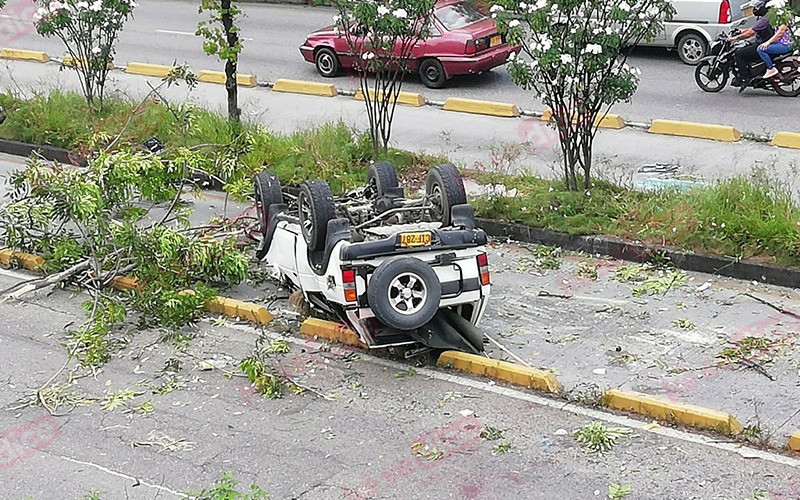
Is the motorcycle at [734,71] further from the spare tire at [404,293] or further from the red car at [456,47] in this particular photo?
the spare tire at [404,293]

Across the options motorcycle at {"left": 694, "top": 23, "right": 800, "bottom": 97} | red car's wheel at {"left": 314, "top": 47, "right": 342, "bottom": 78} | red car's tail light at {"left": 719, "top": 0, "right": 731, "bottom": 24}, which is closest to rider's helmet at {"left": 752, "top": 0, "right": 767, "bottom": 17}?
motorcycle at {"left": 694, "top": 23, "right": 800, "bottom": 97}

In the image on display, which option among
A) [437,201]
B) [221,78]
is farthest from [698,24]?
[437,201]

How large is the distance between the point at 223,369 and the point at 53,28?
351 inches

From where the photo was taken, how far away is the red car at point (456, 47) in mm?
18844

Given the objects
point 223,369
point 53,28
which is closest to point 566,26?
point 223,369

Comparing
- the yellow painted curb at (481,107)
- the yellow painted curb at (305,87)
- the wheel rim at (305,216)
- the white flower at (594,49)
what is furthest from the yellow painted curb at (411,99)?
the wheel rim at (305,216)

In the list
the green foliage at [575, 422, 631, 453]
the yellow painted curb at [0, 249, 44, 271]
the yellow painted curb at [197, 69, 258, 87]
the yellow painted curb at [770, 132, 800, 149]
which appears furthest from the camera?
the yellow painted curb at [197, 69, 258, 87]

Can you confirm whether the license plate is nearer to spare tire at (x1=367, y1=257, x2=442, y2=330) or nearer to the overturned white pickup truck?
the overturned white pickup truck

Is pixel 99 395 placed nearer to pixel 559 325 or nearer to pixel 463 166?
pixel 559 325

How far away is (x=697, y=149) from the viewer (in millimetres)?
14688

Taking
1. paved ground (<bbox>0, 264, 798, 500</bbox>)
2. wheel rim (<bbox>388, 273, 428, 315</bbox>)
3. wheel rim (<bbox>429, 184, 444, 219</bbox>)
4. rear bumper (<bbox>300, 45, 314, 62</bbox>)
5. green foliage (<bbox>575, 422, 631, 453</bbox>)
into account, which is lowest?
paved ground (<bbox>0, 264, 798, 500</bbox>)

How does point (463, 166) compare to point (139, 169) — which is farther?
point (463, 166)

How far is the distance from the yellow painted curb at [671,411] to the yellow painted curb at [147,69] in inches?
605

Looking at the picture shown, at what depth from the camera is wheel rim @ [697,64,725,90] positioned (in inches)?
698
